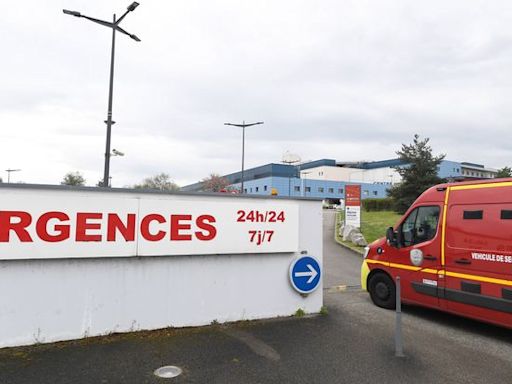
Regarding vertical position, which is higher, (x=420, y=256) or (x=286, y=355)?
(x=420, y=256)

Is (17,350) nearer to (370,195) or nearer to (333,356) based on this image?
(333,356)

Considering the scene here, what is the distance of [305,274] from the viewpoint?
7277mm

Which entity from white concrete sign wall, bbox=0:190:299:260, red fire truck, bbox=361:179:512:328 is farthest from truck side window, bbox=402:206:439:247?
white concrete sign wall, bbox=0:190:299:260

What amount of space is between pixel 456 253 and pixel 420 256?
70cm

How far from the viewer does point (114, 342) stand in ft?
18.6

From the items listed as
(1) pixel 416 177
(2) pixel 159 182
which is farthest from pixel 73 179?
(1) pixel 416 177

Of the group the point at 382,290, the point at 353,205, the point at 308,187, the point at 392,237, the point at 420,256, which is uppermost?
the point at 308,187

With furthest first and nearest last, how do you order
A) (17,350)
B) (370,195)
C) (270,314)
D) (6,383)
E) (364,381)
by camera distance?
(370,195)
(270,314)
(17,350)
(364,381)
(6,383)

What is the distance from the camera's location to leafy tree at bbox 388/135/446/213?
122 ft

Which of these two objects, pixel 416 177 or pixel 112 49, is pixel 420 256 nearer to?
pixel 112 49

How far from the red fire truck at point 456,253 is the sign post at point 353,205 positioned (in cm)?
1389

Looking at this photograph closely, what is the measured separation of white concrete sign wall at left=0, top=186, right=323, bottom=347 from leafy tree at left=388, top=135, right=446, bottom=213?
31.9m

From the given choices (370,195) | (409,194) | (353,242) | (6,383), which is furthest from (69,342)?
(370,195)

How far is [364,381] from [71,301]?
3820mm
